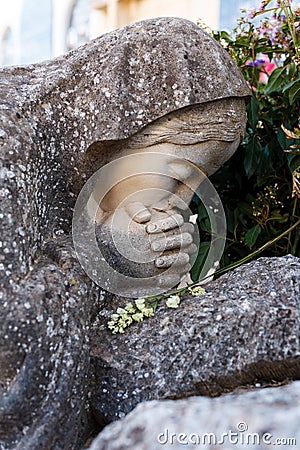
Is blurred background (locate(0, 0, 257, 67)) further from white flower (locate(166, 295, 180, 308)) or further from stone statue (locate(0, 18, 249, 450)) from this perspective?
white flower (locate(166, 295, 180, 308))

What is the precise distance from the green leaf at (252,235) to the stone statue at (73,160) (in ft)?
0.68

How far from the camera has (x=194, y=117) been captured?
1.06 meters

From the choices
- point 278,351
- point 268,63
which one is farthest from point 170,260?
point 268,63

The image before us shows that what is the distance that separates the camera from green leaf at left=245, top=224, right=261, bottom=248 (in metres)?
1.30

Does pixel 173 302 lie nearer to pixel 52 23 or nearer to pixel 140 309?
pixel 140 309

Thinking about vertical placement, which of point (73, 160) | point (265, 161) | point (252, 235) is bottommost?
point (252, 235)

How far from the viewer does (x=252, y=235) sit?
1.31m

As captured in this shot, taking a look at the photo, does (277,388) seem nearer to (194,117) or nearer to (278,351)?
(278,351)

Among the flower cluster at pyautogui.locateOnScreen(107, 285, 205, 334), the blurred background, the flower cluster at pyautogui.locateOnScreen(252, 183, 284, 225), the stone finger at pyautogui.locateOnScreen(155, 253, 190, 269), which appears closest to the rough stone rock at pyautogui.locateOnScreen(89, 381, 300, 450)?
the flower cluster at pyautogui.locateOnScreen(107, 285, 205, 334)

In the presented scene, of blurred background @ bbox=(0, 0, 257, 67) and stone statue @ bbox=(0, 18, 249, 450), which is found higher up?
stone statue @ bbox=(0, 18, 249, 450)

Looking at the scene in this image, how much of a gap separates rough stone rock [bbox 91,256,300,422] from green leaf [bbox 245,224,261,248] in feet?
0.99

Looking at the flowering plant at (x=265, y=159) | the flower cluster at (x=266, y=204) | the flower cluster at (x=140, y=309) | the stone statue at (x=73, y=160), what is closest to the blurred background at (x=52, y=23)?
the flowering plant at (x=265, y=159)

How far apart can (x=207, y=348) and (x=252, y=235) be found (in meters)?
0.44

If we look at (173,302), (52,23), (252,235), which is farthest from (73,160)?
(52,23)
